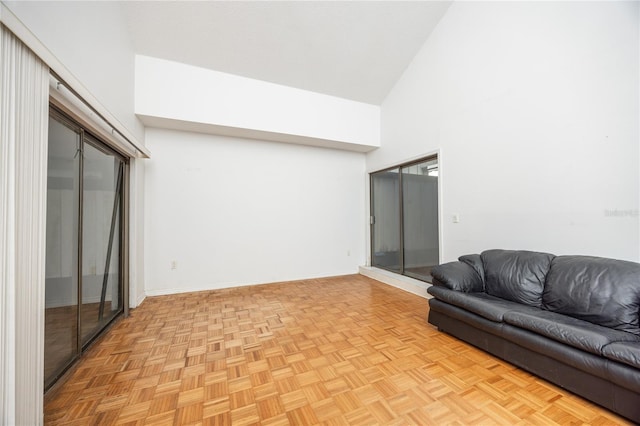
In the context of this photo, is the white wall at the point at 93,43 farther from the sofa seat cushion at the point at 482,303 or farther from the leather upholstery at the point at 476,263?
the leather upholstery at the point at 476,263

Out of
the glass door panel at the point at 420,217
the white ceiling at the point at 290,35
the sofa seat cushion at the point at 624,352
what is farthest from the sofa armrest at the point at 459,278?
the white ceiling at the point at 290,35

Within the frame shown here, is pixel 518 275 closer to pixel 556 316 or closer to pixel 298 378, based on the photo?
pixel 556 316

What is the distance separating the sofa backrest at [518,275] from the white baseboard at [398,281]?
119cm

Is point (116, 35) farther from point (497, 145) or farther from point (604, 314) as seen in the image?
point (604, 314)

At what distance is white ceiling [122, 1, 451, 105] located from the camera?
3051 mm

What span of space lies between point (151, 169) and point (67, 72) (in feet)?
8.03

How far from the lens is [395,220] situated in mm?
4723

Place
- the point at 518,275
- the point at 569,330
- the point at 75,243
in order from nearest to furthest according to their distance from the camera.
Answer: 1. the point at 569,330
2. the point at 75,243
3. the point at 518,275

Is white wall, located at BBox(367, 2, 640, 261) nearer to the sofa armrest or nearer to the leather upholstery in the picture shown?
the leather upholstery

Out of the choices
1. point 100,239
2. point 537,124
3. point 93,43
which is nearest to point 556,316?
point 537,124

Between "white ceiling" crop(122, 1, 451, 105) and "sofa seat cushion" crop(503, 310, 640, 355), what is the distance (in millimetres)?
3986

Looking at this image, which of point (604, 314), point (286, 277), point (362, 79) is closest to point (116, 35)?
point (362, 79)

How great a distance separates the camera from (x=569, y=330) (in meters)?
1.62

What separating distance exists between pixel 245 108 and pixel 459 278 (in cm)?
373
